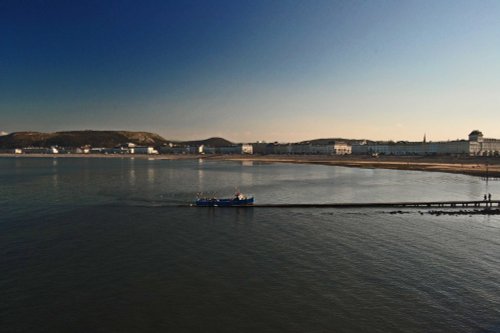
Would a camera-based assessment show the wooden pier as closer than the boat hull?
No

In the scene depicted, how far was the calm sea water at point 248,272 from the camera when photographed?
17.2 m

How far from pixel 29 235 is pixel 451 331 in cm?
3326

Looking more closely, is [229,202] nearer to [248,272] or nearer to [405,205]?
[405,205]

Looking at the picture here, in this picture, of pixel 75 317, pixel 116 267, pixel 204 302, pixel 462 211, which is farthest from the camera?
pixel 462 211

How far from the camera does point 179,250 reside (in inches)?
1112

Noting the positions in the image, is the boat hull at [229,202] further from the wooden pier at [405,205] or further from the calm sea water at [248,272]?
the calm sea water at [248,272]

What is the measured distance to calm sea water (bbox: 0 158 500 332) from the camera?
56.3ft

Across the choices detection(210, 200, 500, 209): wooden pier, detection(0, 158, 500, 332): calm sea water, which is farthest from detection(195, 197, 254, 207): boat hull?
detection(0, 158, 500, 332): calm sea water

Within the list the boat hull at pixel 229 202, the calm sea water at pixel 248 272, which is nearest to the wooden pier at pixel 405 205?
the boat hull at pixel 229 202

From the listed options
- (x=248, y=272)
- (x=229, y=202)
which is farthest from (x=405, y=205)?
(x=248, y=272)

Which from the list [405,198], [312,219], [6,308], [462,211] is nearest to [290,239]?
[312,219]

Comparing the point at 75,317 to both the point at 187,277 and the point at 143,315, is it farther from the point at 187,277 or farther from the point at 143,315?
the point at 187,277

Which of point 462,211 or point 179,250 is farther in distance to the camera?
point 462,211

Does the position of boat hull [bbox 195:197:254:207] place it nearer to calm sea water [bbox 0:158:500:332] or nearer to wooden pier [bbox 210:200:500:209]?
wooden pier [bbox 210:200:500:209]
